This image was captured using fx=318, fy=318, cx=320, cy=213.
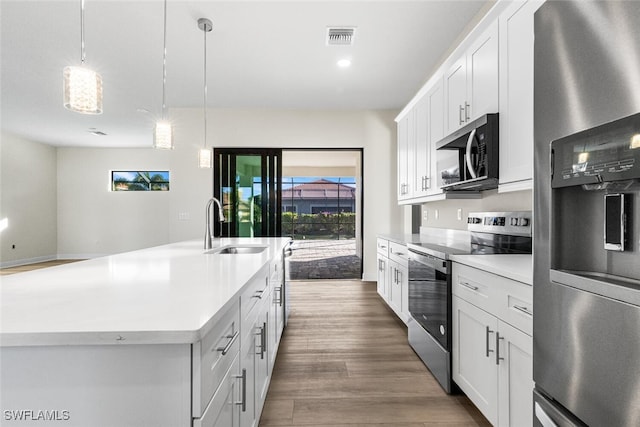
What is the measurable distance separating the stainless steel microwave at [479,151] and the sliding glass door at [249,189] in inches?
133

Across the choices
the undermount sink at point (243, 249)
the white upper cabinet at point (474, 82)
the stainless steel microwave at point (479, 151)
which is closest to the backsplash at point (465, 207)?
the stainless steel microwave at point (479, 151)

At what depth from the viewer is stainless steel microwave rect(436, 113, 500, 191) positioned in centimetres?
190

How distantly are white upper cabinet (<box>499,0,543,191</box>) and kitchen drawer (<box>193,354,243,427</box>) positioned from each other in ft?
5.30

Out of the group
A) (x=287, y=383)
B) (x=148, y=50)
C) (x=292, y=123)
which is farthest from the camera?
(x=292, y=123)

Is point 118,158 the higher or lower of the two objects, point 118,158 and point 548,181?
the higher

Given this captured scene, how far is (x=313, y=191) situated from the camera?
10.3 m

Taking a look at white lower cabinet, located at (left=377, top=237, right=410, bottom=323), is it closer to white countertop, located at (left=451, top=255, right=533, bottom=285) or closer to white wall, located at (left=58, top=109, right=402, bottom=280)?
white countertop, located at (left=451, top=255, right=533, bottom=285)

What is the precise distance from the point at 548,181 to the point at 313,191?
31.2ft

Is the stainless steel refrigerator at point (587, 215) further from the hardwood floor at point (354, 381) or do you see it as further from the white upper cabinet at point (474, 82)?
the white upper cabinet at point (474, 82)

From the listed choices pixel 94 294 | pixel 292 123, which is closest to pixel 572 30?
pixel 94 294

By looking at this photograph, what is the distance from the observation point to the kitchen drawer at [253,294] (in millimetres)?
1210

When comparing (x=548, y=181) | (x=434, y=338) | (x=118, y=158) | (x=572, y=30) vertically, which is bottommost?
(x=434, y=338)

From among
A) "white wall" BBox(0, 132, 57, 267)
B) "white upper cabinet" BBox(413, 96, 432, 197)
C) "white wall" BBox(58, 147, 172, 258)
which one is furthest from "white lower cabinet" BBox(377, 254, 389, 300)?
"white wall" BBox(0, 132, 57, 267)

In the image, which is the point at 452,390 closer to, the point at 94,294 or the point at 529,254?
the point at 529,254
